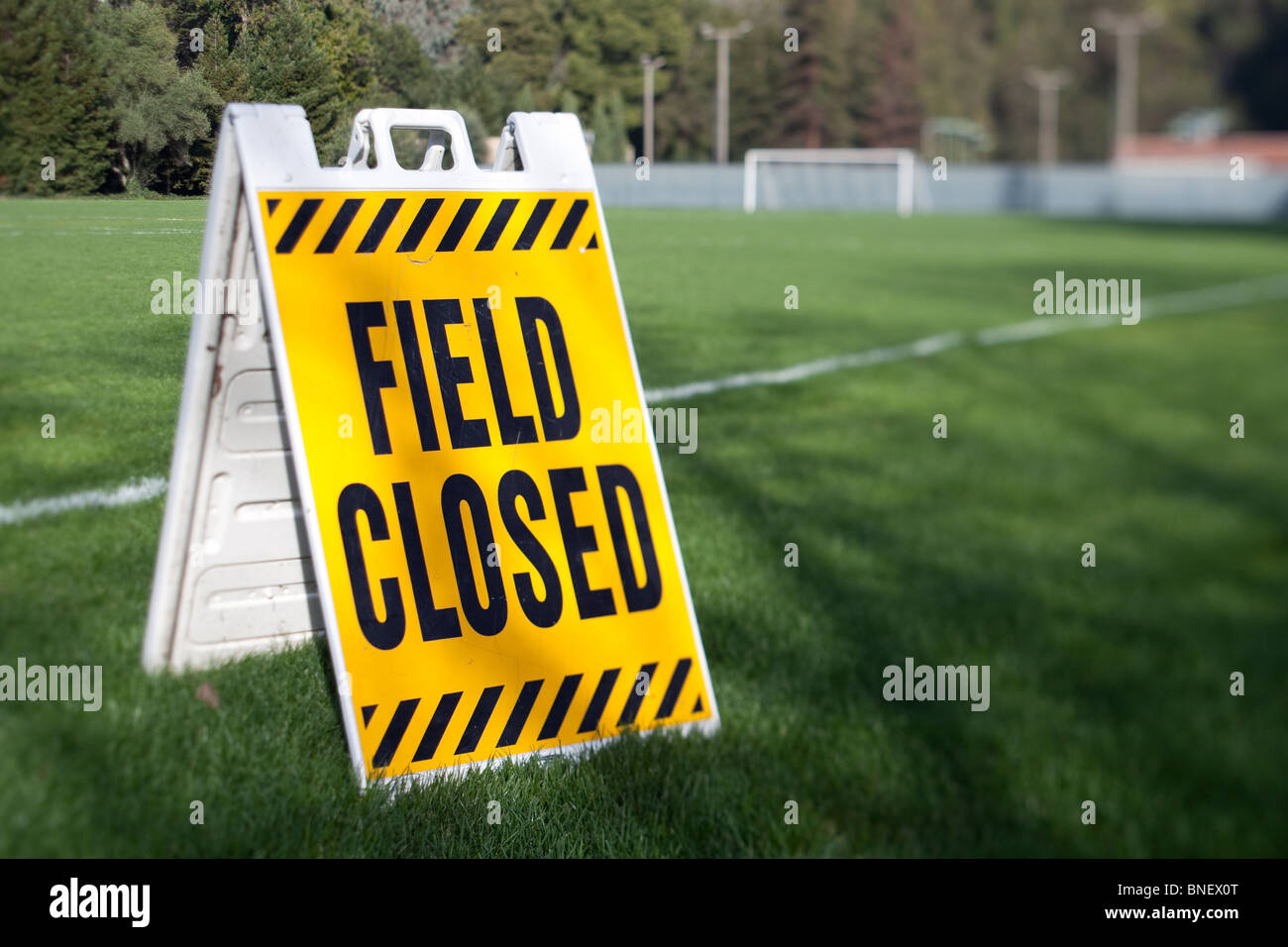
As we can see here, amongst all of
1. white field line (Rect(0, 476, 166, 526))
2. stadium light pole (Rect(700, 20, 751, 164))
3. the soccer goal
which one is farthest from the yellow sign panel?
the soccer goal

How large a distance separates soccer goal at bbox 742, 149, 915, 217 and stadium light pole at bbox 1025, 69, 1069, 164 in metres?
21.3

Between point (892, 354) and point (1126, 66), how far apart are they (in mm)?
61973

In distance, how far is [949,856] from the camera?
2.45m

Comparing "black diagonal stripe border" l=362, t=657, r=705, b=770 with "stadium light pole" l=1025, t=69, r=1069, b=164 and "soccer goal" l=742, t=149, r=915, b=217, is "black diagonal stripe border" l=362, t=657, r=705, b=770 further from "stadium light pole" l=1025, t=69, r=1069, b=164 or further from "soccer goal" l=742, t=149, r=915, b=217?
"stadium light pole" l=1025, t=69, r=1069, b=164

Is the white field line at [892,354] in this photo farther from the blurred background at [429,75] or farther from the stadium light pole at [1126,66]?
the stadium light pole at [1126,66]

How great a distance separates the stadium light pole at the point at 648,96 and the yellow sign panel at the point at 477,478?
104cm

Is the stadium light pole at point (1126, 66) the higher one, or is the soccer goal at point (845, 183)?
the stadium light pole at point (1126, 66)

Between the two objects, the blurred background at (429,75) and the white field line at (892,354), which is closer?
the blurred background at (429,75)

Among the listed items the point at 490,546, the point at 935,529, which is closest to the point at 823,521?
the point at 935,529

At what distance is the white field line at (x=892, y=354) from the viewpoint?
2648 mm

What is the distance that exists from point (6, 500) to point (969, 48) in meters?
45.4

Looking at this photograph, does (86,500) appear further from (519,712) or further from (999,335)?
(999,335)

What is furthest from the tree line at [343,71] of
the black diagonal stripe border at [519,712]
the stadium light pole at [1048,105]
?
the stadium light pole at [1048,105]

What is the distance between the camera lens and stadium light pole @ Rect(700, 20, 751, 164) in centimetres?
381
